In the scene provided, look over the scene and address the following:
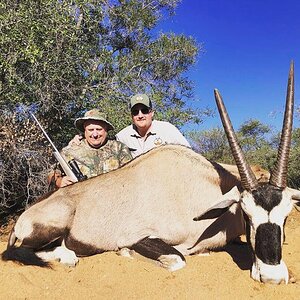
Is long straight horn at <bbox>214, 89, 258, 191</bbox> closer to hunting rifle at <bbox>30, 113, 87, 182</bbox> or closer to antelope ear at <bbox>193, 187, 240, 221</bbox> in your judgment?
antelope ear at <bbox>193, 187, 240, 221</bbox>

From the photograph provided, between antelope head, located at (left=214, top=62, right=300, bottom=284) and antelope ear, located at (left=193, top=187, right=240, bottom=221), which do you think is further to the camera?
antelope ear, located at (left=193, top=187, right=240, bottom=221)

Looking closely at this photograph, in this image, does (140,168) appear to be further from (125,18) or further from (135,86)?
(125,18)

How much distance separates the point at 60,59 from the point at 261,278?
4.72m

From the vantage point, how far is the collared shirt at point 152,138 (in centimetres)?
568

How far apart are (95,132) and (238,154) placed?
2282 mm

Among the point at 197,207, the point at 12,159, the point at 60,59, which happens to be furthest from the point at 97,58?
the point at 197,207

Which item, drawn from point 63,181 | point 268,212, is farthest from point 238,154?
point 63,181

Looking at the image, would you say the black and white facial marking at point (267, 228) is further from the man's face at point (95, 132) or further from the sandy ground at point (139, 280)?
the man's face at point (95, 132)

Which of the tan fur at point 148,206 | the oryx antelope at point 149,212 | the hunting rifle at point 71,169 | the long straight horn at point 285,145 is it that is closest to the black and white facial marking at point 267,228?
the long straight horn at point 285,145

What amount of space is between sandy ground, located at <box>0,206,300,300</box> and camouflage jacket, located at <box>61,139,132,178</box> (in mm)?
1591

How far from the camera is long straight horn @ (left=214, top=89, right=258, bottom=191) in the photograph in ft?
11.1

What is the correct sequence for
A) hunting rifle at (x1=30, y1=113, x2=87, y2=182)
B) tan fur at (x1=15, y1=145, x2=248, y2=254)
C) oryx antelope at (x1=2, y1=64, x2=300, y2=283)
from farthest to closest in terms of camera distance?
hunting rifle at (x1=30, y1=113, x2=87, y2=182), tan fur at (x1=15, y1=145, x2=248, y2=254), oryx antelope at (x1=2, y1=64, x2=300, y2=283)

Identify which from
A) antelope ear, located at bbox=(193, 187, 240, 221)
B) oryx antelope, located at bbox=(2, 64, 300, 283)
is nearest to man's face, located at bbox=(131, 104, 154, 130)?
oryx antelope, located at bbox=(2, 64, 300, 283)

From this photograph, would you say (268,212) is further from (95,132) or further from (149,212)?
(95,132)
